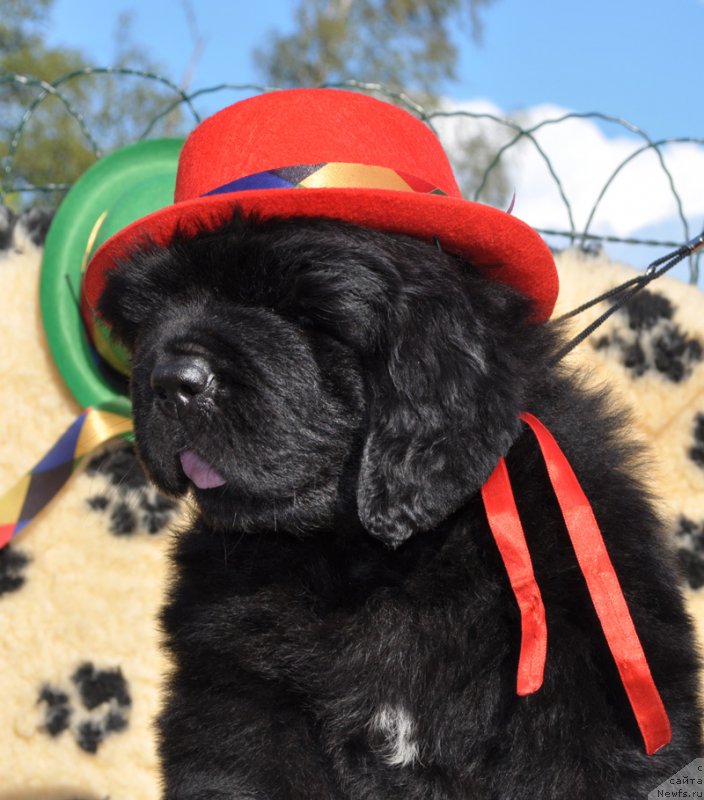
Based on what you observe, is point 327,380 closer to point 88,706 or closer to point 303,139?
point 303,139

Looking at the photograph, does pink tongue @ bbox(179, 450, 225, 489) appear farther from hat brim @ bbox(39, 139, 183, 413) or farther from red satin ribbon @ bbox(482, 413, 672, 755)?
hat brim @ bbox(39, 139, 183, 413)

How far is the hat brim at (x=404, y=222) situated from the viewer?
174cm

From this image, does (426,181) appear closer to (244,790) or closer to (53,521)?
(244,790)

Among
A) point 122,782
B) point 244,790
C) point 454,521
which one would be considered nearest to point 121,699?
point 122,782

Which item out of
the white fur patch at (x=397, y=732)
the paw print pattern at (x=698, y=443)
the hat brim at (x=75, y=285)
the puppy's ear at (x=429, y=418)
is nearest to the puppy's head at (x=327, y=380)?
the puppy's ear at (x=429, y=418)

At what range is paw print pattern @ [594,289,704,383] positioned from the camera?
128 inches

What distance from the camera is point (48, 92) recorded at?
347 centimetres

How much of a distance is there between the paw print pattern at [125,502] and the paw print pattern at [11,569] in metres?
0.28

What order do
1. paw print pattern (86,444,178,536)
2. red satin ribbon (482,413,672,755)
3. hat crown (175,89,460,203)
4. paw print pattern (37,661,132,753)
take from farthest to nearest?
paw print pattern (86,444,178,536) → paw print pattern (37,661,132,753) → hat crown (175,89,460,203) → red satin ribbon (482,413,672,755)

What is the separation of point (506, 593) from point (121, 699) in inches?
72.1

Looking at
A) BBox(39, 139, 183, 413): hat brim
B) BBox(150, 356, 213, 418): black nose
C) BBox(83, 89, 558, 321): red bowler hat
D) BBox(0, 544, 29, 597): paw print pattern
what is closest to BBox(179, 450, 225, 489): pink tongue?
BBox(150, 356, 213, 418): black nose

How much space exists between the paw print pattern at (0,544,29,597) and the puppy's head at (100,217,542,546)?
61.2 inches

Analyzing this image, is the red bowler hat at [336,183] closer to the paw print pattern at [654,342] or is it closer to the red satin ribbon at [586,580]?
the red satin ribbon at [586,580]

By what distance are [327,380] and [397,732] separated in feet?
2.26
